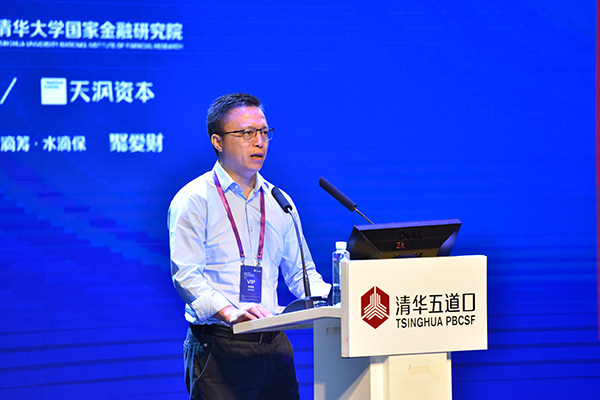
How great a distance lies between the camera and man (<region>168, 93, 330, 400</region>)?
2.62 metres

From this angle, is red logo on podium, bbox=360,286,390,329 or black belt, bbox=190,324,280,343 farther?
black belt, bbox=190,324,280,343

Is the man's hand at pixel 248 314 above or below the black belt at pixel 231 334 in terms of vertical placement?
above

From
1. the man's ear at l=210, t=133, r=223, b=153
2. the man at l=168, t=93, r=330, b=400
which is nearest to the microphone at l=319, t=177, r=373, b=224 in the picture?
the man at l=168, t=93, r=330, b=400

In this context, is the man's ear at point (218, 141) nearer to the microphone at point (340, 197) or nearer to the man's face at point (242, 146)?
the man's face at point (242, 146)

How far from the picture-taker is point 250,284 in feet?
8.97

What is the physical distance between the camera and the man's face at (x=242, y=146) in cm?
280

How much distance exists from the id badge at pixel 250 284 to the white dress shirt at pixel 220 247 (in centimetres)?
2

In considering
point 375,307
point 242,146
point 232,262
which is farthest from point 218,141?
point 375,307

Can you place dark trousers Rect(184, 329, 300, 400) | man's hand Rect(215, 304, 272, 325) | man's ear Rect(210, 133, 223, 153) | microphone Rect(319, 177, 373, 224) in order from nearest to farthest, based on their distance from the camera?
1. man's hand Rect(215, 304, 272, 325)
2. microphone Rect(319, 177, 373, 224)
3. dark trousers Rect(184, 329, 300, 400)
4. man's ear Rect(210, 133, 223, 153)

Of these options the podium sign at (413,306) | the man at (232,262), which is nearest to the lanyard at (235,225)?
the man at (232,262)

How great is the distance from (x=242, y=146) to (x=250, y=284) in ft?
1.80

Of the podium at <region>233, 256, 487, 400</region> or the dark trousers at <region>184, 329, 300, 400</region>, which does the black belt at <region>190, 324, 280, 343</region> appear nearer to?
the dark trousers at <region>184, 329, 300, 400</region>

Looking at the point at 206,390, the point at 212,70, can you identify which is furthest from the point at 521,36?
the point at 206,390

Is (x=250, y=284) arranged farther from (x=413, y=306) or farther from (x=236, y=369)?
(x=413, y=306)
